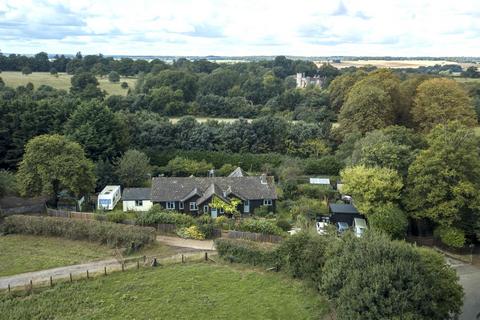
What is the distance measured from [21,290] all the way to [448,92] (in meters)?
44.9

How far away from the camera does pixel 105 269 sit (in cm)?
2406

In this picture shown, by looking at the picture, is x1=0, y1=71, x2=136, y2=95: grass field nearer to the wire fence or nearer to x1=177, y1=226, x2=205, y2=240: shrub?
x1=177, y1=226, x2=205, y2=240: shrub

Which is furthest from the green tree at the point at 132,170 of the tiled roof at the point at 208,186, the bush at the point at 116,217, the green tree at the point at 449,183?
the green tree at the point at 449,183

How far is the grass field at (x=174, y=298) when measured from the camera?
20.2 m

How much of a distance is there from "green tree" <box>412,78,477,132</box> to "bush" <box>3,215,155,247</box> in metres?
33.9

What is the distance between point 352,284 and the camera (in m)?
17.7

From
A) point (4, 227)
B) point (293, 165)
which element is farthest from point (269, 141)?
point (4, 227)

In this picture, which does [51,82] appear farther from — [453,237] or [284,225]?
[453,237]

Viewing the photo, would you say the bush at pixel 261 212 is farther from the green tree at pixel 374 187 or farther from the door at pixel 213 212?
the green tree at pixel 374 187

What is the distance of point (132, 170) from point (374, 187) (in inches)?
858

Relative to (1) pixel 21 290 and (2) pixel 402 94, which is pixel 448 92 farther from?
(1) pixel 21 290

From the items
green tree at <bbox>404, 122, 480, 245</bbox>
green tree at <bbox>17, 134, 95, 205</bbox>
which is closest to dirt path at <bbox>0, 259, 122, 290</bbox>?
green tree at <bbox>17, 134, 95, 205</bbox>

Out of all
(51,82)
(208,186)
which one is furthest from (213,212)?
(51,82)

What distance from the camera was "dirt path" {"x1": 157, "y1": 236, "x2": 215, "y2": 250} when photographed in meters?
28.2
